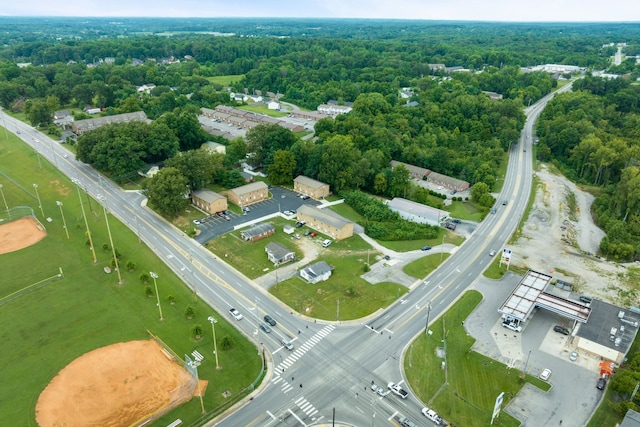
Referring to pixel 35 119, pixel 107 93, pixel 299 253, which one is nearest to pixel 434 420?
pixel 299 253

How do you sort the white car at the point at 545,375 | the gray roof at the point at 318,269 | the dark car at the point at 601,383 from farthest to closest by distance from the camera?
the gray roof at the point at 318,269
the white car at the point at 545,375
the dark car at the point at 601,383

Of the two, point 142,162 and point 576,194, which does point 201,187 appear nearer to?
point 142,162

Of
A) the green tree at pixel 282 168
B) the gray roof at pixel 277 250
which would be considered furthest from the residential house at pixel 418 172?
the gray roof at pixel 277 250

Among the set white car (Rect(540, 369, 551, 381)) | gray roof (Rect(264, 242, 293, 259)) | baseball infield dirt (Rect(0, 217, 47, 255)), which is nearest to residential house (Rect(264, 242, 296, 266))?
gray roof (Rect(264, 242, 293, 259))

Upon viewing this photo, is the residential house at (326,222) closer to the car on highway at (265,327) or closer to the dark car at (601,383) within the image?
the car on highway at (265,327)

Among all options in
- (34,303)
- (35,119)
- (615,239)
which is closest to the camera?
(34,303)

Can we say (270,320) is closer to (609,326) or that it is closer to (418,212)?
(418,212)
